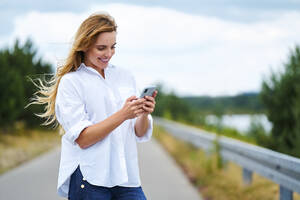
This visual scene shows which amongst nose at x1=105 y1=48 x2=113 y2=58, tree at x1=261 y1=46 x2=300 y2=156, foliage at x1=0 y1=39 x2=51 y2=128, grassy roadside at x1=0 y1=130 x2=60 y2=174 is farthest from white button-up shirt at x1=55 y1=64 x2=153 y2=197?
foliage at x1=0 y1=39 x2=51 y2=128

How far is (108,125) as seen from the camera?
117 inches

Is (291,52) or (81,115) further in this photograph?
(291,52)

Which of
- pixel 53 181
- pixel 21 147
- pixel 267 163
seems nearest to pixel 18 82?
pixel 21 147

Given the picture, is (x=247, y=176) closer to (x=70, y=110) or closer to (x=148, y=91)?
(x=148, y=91)

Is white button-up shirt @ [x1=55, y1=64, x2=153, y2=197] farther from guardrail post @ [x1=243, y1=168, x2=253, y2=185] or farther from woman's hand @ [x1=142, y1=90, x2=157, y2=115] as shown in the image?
guardrail post @ [x1=243, y1=168, x2=253, y2=185]

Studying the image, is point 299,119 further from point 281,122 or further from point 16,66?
point 16,66

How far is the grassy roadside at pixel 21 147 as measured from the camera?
11992 mm

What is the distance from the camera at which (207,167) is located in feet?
31.8

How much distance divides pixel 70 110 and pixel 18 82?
51.5ft

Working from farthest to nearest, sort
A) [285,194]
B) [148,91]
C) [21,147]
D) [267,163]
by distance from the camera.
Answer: [21,147]
[267,163]
[285,194]
[148,91]

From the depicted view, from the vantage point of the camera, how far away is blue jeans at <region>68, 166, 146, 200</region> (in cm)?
312

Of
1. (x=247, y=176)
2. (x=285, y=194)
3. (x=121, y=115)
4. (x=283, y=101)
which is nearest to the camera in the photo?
(x=121, y=115)

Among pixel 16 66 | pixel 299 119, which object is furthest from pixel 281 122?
pixel 16 66

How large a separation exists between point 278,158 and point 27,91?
17.0 m
